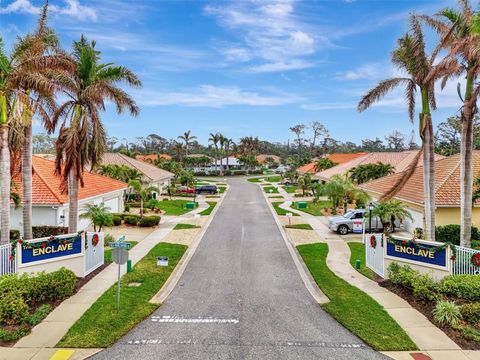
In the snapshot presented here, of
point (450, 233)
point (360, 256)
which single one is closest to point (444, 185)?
point (450, 233)

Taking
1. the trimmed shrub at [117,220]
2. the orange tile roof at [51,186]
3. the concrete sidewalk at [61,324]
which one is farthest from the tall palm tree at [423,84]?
the trimmed shrub at [117,220]

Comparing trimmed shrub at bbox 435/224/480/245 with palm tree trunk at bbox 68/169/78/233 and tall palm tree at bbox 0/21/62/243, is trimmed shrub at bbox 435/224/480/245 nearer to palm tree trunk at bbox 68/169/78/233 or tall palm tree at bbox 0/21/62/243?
palm tree trunk at bbox 68/169/78/233

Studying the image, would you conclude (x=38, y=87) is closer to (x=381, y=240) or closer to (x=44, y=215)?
(x=44, y=215)

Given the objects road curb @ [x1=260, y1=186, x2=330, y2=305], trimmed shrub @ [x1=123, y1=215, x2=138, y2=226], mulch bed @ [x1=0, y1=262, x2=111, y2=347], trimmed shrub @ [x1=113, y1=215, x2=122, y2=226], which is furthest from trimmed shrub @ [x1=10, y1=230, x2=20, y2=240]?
road curb @ [x1=260, y1=186, x2=330, y2=305]

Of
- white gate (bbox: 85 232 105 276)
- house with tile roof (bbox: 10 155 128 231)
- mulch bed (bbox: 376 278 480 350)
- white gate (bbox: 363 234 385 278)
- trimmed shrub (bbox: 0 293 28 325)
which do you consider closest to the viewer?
mulch bed (bbox: 376 278 480 350)

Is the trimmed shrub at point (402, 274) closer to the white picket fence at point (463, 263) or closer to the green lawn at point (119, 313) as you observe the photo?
the white picket fence at point (463, 263)

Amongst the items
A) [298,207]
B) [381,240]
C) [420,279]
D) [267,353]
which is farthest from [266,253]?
[298,207]
